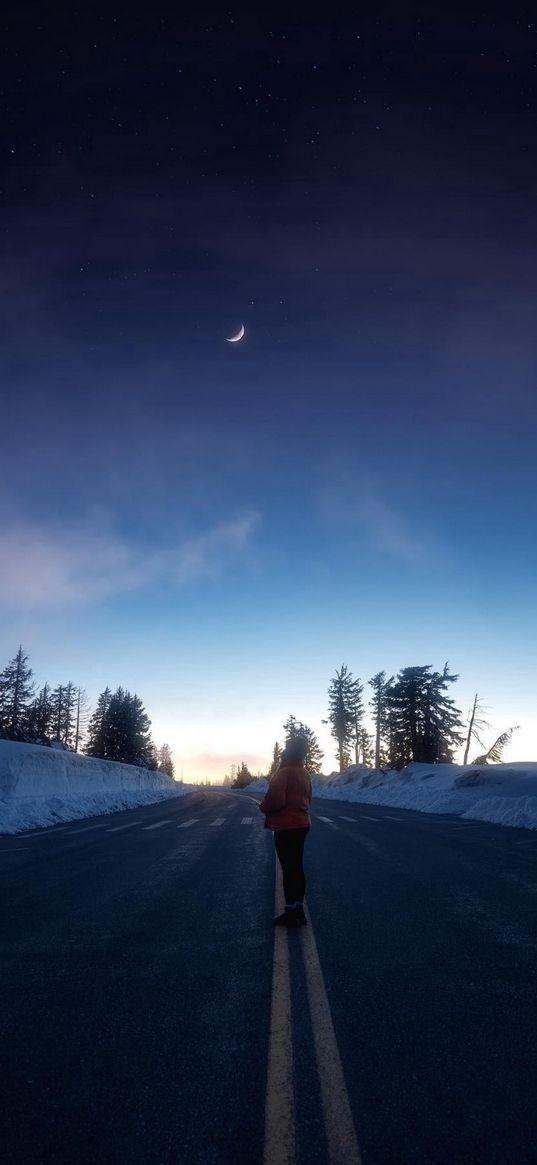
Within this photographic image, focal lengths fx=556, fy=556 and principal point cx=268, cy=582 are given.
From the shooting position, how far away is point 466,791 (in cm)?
2519

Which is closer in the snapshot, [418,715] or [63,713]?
[418,715]

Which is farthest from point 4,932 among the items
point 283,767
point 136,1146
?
point 136,1146

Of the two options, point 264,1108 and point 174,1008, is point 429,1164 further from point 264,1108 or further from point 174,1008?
point 174,1008

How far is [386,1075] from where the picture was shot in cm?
284

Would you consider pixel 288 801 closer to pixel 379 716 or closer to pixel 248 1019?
pixel 248 1019

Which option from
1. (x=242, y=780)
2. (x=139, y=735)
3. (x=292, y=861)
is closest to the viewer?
(x=292, y=861)

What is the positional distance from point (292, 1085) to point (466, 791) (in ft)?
82.4

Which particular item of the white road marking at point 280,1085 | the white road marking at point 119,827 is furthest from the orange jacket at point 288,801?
the white road marking at point 119,827

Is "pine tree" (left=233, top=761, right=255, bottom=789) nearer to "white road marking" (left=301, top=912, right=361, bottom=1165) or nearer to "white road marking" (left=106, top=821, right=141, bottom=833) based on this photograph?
"white road marking" (left=106, top=821, right=141, bottom=833)

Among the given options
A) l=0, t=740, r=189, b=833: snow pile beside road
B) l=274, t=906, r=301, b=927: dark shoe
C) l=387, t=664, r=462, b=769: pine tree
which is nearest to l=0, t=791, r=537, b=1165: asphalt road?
l=274, t=906, r=301, b=927: dark shoe

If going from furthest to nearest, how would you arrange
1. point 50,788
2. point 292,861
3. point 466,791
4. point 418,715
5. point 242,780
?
point 242,780
point 418,715
point 466,791
point 50,788
point 292,861

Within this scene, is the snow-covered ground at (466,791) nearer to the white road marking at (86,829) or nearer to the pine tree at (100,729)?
the white road marking at (86,829)

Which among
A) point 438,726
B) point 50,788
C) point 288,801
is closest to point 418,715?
point 438,726

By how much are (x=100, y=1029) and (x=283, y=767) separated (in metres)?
3.11
